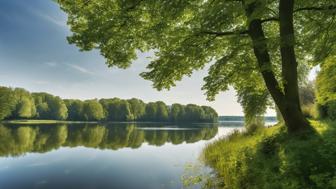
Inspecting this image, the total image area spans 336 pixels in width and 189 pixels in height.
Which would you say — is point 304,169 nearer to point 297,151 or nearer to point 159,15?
point 297,151

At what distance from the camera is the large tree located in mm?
12328

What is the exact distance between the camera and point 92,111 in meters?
125

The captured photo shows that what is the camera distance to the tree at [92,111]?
411 feet

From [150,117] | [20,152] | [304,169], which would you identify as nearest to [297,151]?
[304,169]

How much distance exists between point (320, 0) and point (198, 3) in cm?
510

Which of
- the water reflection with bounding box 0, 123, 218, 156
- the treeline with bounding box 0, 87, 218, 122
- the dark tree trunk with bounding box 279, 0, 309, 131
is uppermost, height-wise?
the treeline with bounding box 0, 87, 218, 122

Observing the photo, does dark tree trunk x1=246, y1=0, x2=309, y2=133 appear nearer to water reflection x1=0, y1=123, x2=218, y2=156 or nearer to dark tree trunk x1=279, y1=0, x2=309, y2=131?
dark tree trunk x1=279, y1=0, x2=309, y2=131

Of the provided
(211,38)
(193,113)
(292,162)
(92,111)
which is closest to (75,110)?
(92,111)

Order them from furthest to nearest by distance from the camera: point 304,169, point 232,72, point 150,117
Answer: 1. point 150,117
2. point 232,72
3. point 304,169

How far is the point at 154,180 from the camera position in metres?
15.3

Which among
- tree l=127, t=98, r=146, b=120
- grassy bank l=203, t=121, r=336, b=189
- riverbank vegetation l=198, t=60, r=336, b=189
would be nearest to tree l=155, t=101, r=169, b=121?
tree l=127, t=98, r=146, b=120

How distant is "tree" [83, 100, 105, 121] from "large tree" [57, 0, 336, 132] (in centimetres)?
11248

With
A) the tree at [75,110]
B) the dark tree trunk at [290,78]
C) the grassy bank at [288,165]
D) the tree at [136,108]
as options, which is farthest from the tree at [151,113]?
the dark tree trunk at [290,78]

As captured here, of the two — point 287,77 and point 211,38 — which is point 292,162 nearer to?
point 287,77
